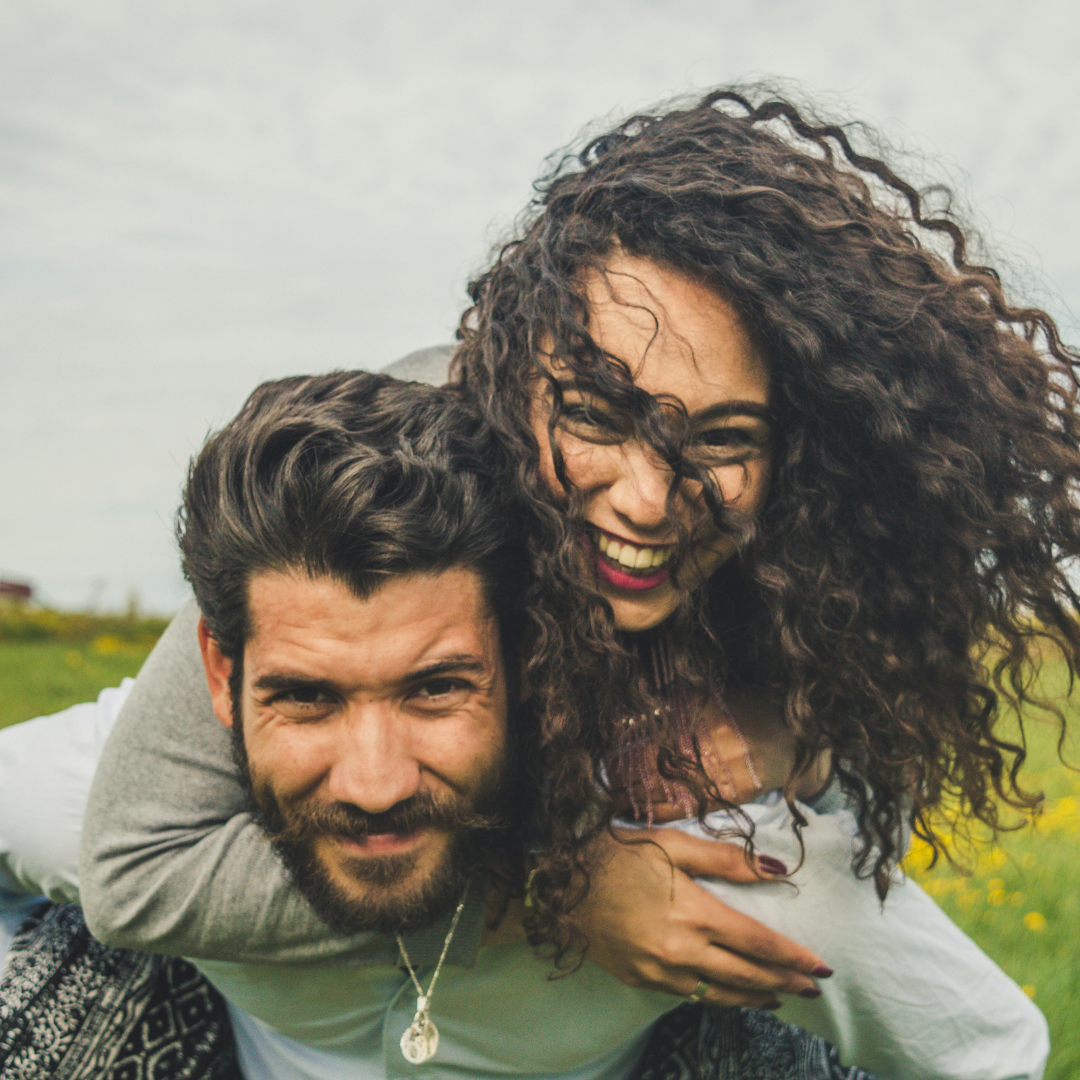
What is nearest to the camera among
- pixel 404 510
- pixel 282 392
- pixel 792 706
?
pixel 404 510

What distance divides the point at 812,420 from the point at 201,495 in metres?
1.51

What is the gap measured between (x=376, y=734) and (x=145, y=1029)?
1.43m

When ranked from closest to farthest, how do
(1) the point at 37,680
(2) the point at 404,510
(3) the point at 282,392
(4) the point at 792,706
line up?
(2) the point at 404,510 → (3) the point at 282,392 → (4) the point at 792,706 → (1) the point at 37,680

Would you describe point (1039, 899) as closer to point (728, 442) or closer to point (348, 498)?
point (728, 442)

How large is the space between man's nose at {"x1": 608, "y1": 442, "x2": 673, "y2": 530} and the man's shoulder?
831 millimetres

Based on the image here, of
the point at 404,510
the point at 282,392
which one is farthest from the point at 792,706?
the point at 282,392

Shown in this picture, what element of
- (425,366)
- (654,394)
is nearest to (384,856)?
(654,394)

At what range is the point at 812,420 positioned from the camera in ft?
9.32

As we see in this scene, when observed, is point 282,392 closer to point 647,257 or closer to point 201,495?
point 201,495

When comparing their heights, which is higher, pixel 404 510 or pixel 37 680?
pixel 404 510

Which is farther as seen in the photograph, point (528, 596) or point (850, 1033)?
point (850, 1033)

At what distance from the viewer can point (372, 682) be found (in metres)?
2.51

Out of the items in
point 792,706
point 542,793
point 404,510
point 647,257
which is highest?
point 647,257

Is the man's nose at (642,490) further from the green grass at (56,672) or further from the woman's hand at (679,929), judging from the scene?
the green grass at (56,672)
